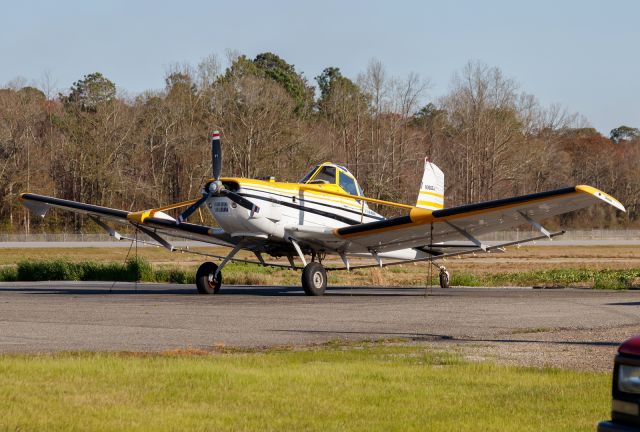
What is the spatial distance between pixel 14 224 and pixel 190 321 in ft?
236

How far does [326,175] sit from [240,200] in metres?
3.32

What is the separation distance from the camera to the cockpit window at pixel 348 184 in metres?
27.0

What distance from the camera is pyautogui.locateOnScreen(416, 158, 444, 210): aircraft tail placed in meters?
30.0

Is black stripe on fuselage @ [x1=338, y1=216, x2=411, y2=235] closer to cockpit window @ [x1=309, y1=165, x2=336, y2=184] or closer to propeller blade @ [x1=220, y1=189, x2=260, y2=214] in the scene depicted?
cockpit window @ [x1=309, y1=165, x2=336, y2=184]

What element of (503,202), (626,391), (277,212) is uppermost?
(503,202)

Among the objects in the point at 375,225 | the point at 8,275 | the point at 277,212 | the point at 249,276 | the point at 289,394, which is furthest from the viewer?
the point at 8,275

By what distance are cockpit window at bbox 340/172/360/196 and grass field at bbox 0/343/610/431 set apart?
618 inches

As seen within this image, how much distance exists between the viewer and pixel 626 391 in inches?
199

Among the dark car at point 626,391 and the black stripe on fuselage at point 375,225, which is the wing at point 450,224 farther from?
the dark car at point 626,391

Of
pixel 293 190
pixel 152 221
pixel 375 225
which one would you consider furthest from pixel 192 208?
pixel 375 225

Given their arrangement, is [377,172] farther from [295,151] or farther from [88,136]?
[88,136]

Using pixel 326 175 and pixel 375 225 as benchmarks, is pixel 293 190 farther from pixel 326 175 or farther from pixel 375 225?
pixel 375 225

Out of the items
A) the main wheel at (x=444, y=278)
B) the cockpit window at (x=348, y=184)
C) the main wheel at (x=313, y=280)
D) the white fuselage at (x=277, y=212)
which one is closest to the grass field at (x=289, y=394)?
the white fuselage at (x=277, y=212)

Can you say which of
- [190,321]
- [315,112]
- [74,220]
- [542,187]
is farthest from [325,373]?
[315,112]
